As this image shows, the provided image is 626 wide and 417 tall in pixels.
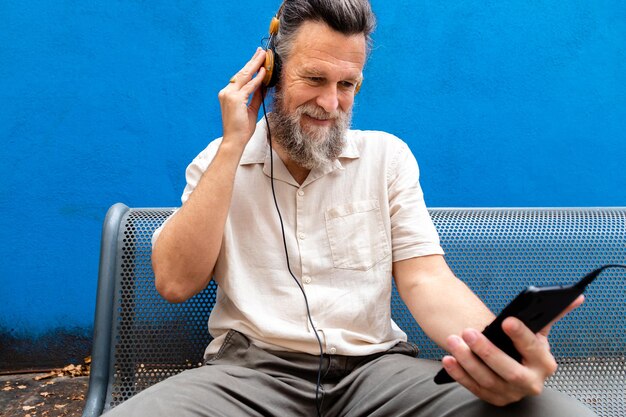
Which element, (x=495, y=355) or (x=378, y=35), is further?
(x=378, y=35)

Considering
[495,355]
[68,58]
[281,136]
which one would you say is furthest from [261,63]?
[68,58]

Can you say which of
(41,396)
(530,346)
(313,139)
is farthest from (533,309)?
(41,396)

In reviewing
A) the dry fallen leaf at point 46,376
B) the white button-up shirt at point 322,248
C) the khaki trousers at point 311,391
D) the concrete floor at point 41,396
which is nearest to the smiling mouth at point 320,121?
the white button-up shirt at point 322,248

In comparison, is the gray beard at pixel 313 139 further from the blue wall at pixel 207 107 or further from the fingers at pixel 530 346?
the blue wall at pixel 207 107

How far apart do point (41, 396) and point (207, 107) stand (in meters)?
1.67

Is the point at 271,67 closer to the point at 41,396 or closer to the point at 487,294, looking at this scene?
the point at 487,294

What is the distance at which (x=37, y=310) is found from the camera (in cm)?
368

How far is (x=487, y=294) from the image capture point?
2.55 metres

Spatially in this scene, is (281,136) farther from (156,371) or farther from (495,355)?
(495,355)

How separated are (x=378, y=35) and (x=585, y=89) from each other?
1119 mm

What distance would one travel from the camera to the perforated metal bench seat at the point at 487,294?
2.45m

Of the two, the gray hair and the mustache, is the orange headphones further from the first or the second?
the mustache

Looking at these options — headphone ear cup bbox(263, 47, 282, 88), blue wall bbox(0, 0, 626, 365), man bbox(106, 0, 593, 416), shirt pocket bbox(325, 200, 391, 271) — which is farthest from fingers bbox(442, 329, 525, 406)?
blue wall bbox(0, 0, 626, 365)

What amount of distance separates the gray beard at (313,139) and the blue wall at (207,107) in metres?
1.34
